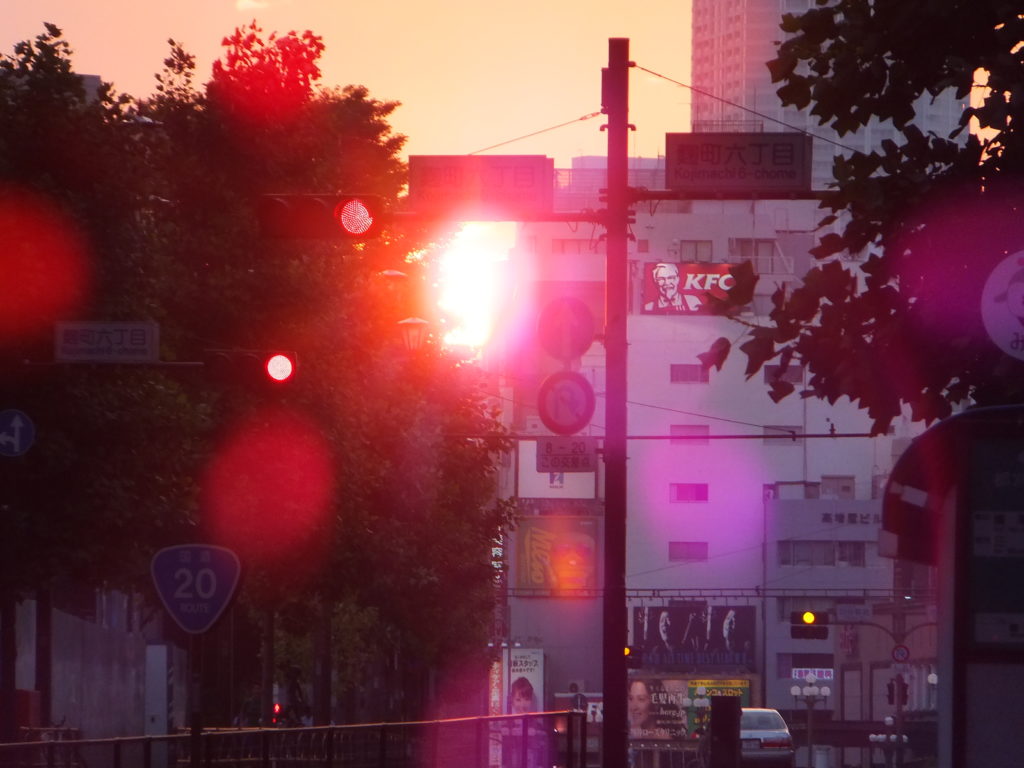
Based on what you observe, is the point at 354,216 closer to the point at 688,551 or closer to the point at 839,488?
the point at 688,551

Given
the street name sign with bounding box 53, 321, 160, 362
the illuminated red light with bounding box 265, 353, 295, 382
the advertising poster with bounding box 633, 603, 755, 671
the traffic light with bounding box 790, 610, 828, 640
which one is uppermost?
the street name sign with bounding box 53, 321, 160, 362

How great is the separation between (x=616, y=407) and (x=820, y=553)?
8070 centimetres

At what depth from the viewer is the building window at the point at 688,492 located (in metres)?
104

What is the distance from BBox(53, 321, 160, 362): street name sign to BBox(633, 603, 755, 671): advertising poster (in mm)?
79214

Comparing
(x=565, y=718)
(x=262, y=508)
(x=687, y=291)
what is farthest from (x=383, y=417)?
(x=687, y=291)

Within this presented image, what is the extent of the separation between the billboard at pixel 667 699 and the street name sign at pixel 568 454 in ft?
250

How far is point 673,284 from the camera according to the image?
374 feet

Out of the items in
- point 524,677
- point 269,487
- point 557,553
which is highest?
point 269,487

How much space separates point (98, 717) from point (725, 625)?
61.9 metres

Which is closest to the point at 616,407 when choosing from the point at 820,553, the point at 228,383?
the point at 228,383

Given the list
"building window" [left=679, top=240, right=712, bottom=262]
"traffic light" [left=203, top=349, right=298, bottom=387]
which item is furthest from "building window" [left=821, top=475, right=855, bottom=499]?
"traffic light" [left=203, top=349, right=298, bottom=387]

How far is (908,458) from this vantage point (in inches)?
355

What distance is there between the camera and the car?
4256 cm

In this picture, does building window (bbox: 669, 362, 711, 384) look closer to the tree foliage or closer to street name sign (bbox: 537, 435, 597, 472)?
the tree foliage
